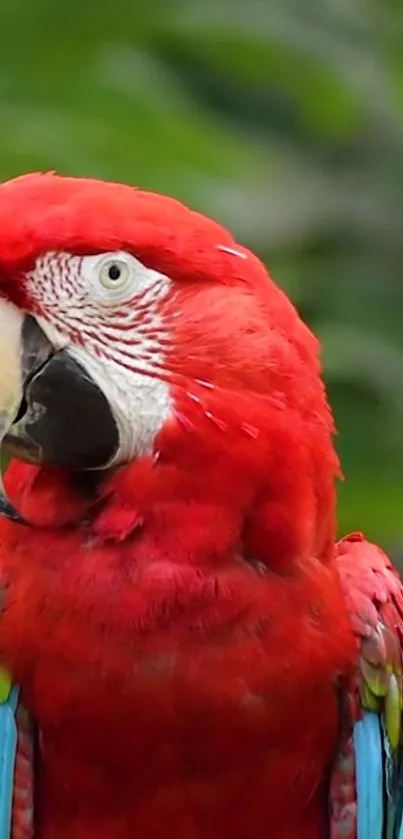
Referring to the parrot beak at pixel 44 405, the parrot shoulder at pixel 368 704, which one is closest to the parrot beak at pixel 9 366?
the parrot beak at pixel 44 405

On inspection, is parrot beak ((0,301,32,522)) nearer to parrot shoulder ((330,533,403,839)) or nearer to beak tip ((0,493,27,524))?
beak tip ((0,493,27,524))

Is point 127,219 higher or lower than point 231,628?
higher

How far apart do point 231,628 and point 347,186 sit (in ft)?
3.73

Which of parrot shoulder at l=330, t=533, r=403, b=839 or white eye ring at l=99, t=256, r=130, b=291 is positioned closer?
white eye ring at l=99, t=256, r=130, b=291

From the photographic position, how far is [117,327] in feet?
3.53

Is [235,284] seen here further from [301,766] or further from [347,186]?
[347,186]

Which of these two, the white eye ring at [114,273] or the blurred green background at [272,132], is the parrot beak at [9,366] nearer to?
the white eye ring at [114,273]

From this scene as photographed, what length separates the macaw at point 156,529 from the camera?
105 cm

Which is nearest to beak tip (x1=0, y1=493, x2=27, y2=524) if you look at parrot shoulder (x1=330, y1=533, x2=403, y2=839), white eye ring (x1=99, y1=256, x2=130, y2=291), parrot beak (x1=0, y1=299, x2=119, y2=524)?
parrot beak (x1=0, y1=299, x2=119, y2=524)

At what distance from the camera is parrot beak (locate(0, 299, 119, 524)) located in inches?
41.0

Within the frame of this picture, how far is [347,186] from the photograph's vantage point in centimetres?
214

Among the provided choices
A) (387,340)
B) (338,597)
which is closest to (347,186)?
(387,340)

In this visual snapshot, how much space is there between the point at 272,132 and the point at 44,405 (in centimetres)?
95

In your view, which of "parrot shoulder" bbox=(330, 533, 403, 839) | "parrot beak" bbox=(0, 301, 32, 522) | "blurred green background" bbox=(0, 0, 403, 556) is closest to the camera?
"parrot beak" bbox=(0, 301, 32, 522)
